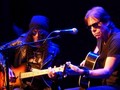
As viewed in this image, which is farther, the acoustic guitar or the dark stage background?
the dark stage background

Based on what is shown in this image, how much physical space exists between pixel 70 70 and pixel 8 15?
3.04 m

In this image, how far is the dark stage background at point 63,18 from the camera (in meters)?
6.34

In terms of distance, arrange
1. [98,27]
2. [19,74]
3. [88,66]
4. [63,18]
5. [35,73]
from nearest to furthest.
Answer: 1. [98,27]
2. [88,66]
3. [35,73]
4. [19,74]
5. [63,18]

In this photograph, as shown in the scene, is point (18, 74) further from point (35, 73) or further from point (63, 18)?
point (63, 18)

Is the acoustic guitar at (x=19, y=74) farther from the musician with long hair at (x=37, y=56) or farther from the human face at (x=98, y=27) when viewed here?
the human face at (x=98, y=27)

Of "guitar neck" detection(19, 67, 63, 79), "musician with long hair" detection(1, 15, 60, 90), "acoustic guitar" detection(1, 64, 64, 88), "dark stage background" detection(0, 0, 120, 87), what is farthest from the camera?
"dark stage background" detection(0, 0, 120, 87)

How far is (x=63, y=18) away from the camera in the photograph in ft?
21.6

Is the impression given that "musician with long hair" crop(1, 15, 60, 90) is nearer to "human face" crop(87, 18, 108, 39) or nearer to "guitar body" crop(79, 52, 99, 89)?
"guitar body" crop(79, 52, 99, 89)

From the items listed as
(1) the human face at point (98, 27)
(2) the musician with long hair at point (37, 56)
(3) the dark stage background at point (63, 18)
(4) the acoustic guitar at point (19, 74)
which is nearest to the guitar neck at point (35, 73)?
(4) the acoustic guitar at point (19, 74)

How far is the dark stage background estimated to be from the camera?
250 inches

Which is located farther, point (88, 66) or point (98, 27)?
point (88, 66)

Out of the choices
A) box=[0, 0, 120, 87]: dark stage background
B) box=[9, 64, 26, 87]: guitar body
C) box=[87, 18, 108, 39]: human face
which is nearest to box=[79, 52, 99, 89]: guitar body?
box=[87, 18, 108, 39]: human face

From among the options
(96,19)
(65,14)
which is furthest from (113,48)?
(65,14)

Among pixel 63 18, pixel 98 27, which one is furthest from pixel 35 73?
pixel 63 18
